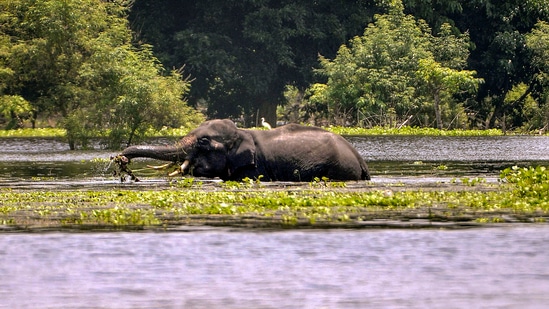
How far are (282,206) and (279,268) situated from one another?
5515mm

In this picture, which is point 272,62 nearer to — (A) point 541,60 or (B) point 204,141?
(A) point 541,60

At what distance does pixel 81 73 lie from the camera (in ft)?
144

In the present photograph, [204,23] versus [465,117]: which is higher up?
[204,23]

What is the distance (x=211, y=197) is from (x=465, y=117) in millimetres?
44454

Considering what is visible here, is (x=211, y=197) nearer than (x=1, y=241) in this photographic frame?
No

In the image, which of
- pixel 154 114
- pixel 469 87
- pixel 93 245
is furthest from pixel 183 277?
pixel 469 87

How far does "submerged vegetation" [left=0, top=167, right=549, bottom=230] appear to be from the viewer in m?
17.0

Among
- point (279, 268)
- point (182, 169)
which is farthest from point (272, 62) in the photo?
point (279, 268)

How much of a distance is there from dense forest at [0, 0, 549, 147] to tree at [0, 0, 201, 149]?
0.06 metres

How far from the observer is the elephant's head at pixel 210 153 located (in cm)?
2477

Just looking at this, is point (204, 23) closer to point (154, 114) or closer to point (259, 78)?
point (259, 78)

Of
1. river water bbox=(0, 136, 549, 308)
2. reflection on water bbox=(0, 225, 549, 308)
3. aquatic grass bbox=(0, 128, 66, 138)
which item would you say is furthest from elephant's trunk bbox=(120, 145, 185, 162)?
aquatic grass bbox=(0, 128, 66, 138)

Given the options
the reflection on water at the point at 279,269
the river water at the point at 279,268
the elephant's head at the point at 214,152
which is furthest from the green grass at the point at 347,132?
the reflection on water at the point at 279,269

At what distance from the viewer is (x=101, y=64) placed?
44500 mm
